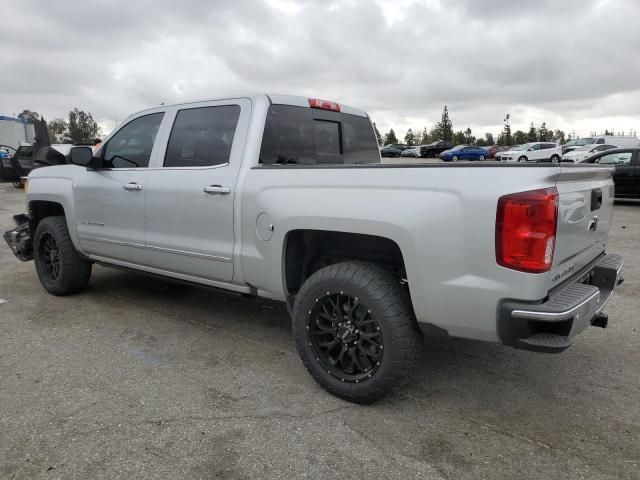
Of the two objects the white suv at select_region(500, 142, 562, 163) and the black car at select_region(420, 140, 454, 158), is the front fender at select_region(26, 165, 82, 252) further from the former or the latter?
the black car at select_region(420, 140, 454, 158)

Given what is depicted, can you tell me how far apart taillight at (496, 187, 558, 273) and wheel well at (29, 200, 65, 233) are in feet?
15.0

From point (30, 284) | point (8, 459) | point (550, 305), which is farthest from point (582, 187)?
point (30, 284)

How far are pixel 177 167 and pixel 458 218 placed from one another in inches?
92.4

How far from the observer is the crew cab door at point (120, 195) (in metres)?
4.27

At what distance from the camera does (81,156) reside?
4.50 meters

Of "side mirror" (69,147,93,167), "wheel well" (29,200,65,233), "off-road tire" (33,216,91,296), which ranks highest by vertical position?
"side mirror" (69,147,93,167)

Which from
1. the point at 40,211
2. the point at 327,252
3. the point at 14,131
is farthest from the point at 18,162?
the point at 14,131

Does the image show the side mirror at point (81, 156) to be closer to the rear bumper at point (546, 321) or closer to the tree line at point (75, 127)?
the rear bumper at point (546, 321)

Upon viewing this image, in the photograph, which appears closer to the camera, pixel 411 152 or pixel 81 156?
pixel 81 156

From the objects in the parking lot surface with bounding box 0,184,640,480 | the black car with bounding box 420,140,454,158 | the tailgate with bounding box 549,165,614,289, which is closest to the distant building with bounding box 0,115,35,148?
the black car with bounding box 420,140,454,158

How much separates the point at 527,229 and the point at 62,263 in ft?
14.7

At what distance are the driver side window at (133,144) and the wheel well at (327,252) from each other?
1.68 metres

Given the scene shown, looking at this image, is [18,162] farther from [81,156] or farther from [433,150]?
[433,150]

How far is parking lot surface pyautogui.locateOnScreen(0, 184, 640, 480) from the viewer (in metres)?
2.50
